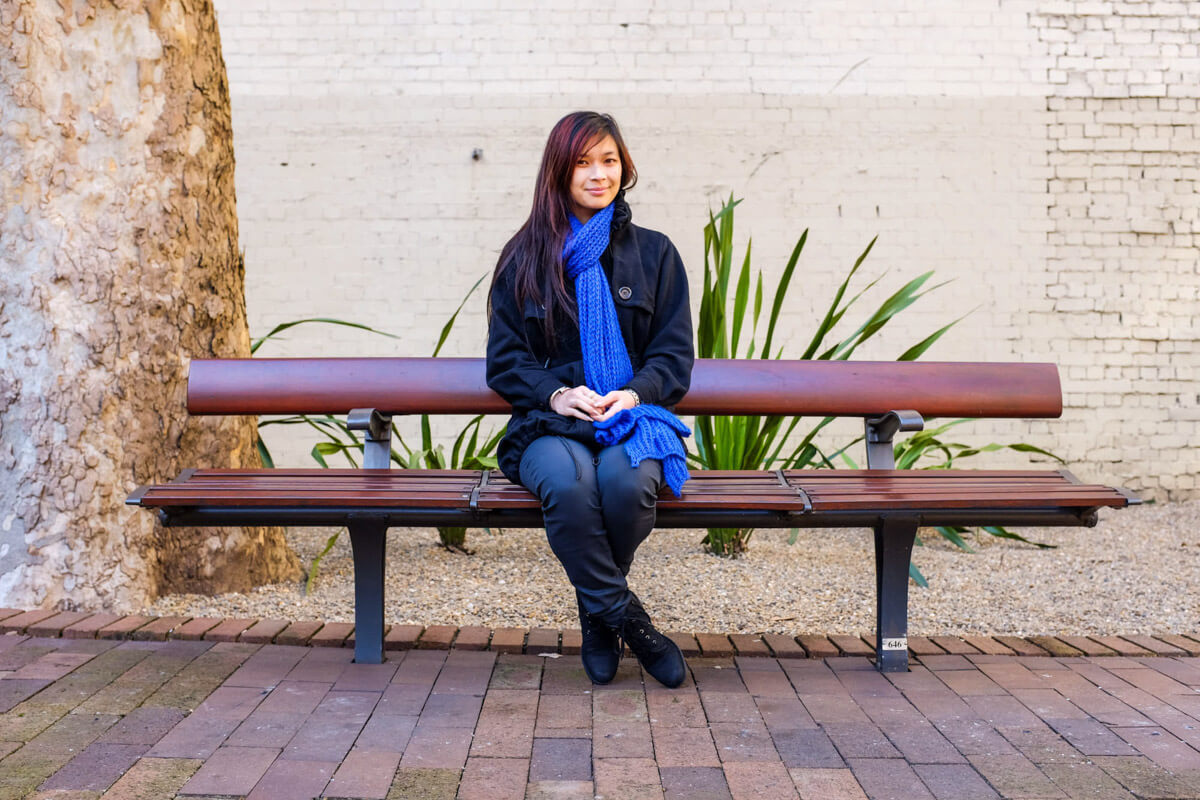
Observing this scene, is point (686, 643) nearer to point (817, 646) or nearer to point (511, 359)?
point (817, 646)

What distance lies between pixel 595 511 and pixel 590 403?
26cm

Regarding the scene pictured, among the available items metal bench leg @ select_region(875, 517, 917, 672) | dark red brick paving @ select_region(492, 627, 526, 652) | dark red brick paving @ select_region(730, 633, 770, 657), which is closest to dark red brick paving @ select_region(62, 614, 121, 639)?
dark red brick paving @ select_region(492, 627, 526, 652)

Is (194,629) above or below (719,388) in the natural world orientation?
below

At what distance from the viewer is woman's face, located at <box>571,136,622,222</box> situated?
2775 mm

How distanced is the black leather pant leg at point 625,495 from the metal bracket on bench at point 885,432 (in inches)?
34.3

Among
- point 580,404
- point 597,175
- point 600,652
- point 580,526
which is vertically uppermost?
point 597,175

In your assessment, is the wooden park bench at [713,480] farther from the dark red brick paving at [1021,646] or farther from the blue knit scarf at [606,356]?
the dark red brick paving at [1021,646]

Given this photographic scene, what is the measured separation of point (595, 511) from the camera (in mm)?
2553

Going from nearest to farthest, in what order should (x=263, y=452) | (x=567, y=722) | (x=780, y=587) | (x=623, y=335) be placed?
(x=567, y=722) < (x=623, y=335) < (x=780, y=587) < (x=263, y=452)

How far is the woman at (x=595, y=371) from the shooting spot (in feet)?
8.42

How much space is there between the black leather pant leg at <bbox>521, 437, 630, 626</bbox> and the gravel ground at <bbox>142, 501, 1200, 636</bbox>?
3.04 feet

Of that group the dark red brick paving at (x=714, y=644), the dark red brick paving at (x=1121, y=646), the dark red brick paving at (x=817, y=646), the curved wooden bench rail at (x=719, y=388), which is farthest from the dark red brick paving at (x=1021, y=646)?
the dark red brick paving at (x=714, y=644)

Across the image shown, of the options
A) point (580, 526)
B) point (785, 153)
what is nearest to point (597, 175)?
point (580, 526)

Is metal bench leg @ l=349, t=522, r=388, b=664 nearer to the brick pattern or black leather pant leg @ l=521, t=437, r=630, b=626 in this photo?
the brick pattern
